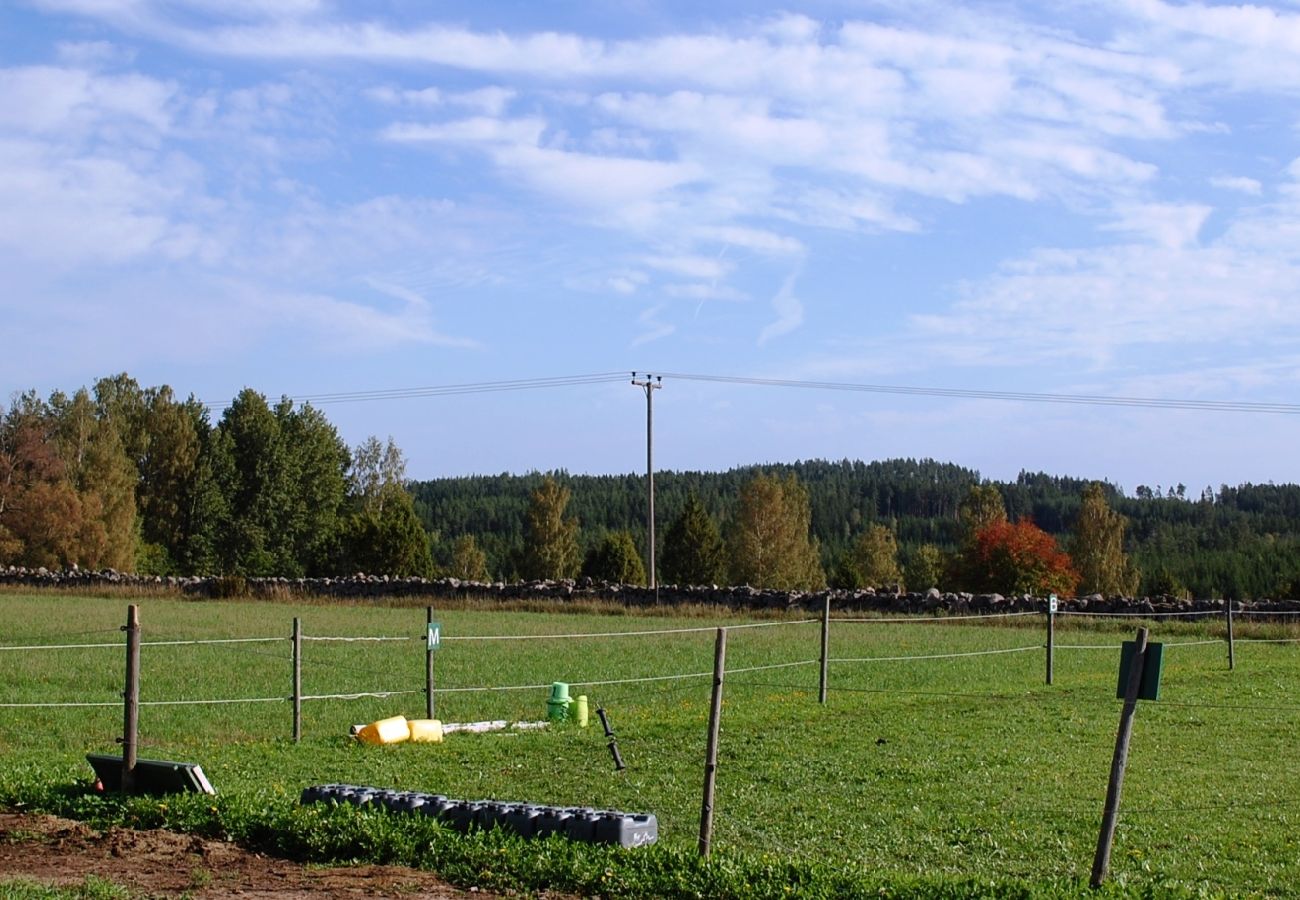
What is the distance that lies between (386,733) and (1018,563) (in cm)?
5312

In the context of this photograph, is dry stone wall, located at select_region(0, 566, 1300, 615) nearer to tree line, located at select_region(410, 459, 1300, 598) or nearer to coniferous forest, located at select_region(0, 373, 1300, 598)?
coniferous forest, located at select_region(0, 373, 1300, 598)

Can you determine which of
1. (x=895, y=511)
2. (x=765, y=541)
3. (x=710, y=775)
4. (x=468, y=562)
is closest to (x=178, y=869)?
(x=710, y=775)

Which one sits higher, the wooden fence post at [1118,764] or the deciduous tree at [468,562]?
the wooden fence post at [1118,764]

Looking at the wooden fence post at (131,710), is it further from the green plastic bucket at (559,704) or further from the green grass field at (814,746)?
the green plastic bucket at (559,704)

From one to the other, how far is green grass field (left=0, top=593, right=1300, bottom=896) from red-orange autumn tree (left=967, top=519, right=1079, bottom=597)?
112ft

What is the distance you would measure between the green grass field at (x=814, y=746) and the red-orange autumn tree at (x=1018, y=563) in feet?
112

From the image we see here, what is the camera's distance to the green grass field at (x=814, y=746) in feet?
29.7

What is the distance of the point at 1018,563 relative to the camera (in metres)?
62.6

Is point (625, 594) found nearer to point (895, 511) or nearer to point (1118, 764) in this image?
point (1118, 764)

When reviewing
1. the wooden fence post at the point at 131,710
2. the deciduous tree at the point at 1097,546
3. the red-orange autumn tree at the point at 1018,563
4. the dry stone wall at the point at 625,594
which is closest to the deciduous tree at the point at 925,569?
the deciduous tree at the point at 1097,546

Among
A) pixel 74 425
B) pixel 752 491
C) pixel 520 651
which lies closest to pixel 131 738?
pixel 520 651

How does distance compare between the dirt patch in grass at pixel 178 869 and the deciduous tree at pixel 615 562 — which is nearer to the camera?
the dirt patch in grass at pixel 178 869

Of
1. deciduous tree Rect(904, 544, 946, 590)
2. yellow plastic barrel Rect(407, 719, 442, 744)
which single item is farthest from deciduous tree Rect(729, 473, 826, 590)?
yellow plastic barrel Rect(407, 719, 442, 744)

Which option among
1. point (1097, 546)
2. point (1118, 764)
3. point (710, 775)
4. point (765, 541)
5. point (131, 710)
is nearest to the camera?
point (1118, 764)
